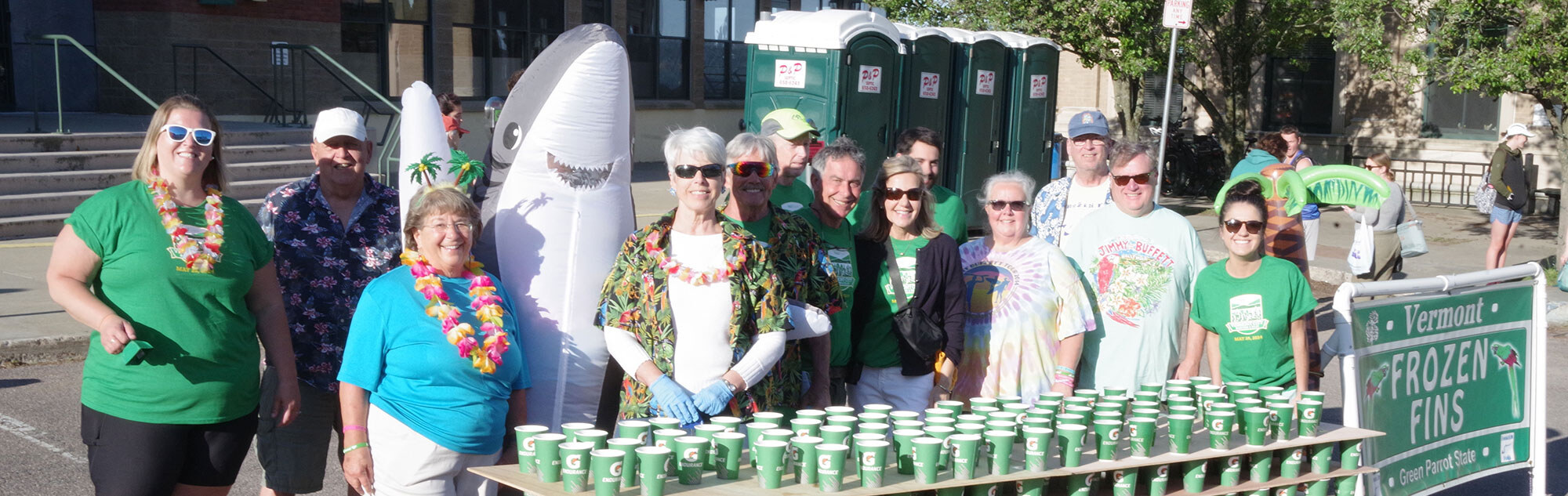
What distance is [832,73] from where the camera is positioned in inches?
478

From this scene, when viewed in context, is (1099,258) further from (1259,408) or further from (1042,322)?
(1259,408)

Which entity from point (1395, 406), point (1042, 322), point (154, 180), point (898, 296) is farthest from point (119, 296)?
point (1395, 406)

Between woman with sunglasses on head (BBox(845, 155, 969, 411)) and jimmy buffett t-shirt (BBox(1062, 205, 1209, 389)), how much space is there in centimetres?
60

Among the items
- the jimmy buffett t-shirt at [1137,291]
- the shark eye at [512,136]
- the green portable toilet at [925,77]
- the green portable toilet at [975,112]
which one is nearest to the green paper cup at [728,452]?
the shark eye at [512,136]

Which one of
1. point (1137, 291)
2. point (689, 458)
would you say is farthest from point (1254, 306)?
point (689, 458)

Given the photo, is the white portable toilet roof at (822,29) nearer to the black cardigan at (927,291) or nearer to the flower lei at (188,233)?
the black cardigan at (927,291)

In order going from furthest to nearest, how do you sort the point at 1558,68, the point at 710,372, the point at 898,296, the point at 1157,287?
the point at 1558,68
the point at 1157,287
the point at 898,296
the point at 710,372

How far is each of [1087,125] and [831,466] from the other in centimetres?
300

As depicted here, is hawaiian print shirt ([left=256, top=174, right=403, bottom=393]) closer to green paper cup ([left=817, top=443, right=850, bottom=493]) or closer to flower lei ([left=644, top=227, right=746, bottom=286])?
flower lei ([left=644, top=227, right=746, bottom=286])

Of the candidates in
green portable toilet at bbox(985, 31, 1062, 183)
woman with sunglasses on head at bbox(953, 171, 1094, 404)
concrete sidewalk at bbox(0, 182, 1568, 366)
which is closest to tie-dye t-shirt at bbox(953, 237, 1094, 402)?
woman with sunglasses on head at bbox(953, 171, 1094, 404)

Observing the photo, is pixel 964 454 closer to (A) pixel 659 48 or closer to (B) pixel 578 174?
(B) pixel 578 174

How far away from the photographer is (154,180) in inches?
135

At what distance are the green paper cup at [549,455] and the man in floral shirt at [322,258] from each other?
1.10 m

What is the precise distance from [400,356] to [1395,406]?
362cm
